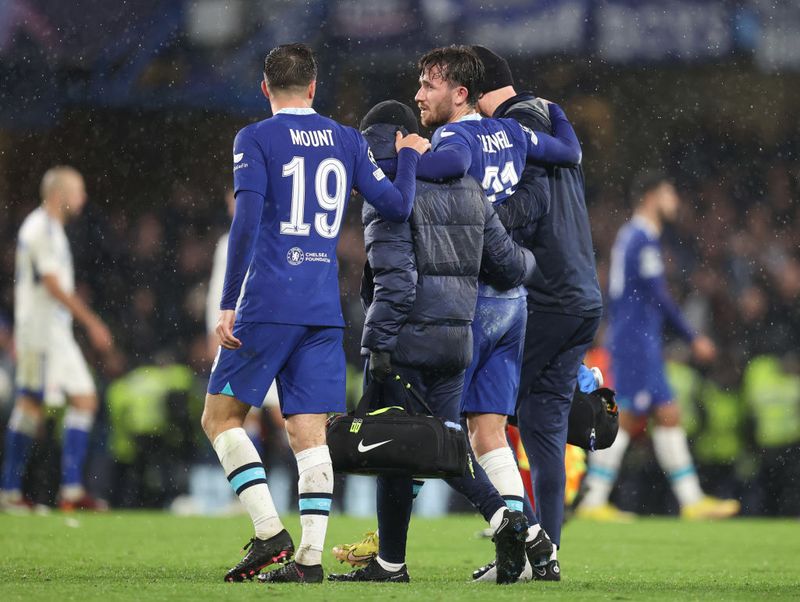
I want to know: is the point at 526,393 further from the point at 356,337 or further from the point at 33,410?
the point at 356,337

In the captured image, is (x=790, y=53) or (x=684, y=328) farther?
(x=790, y=53)

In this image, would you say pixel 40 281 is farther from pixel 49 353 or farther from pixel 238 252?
pixel 238 252

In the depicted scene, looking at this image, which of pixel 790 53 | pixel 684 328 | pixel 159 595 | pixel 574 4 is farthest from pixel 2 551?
pixel 790 53

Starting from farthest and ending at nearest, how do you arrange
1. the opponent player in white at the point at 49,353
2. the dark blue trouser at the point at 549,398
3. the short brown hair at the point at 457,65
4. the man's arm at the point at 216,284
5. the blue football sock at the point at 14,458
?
the man's arm at the point at 216,284, the opponent player in white at the point at 49,353, the blue football sock at the point at 14,458, the dark blue trouser at the point at 549,398, the short brown hair at the point at 457,65

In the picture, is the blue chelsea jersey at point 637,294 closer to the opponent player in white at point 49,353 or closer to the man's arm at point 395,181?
the opponent player in white at point 49,353

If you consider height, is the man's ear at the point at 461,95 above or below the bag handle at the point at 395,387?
above

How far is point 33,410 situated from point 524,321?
197 inches

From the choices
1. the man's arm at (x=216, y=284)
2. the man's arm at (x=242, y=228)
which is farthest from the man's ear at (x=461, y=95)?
the man's arm at (x=216, y=284)

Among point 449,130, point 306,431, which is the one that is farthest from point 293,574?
point 449,130

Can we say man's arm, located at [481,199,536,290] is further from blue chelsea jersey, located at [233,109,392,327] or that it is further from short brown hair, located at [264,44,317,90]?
short brown hair, located at [264,44,317,90]

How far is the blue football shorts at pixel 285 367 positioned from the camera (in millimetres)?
5020

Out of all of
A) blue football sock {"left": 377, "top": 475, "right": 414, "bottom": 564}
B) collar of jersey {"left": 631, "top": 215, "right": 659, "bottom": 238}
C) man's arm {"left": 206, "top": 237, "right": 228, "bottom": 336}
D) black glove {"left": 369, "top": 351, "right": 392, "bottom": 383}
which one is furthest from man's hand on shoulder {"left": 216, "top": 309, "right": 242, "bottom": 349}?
collar of jersey {"left": 631, "top": 215, "right": 659, "bottom": 238}

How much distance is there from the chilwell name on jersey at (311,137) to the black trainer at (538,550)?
5.07ft

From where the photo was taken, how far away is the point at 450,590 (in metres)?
4.91
